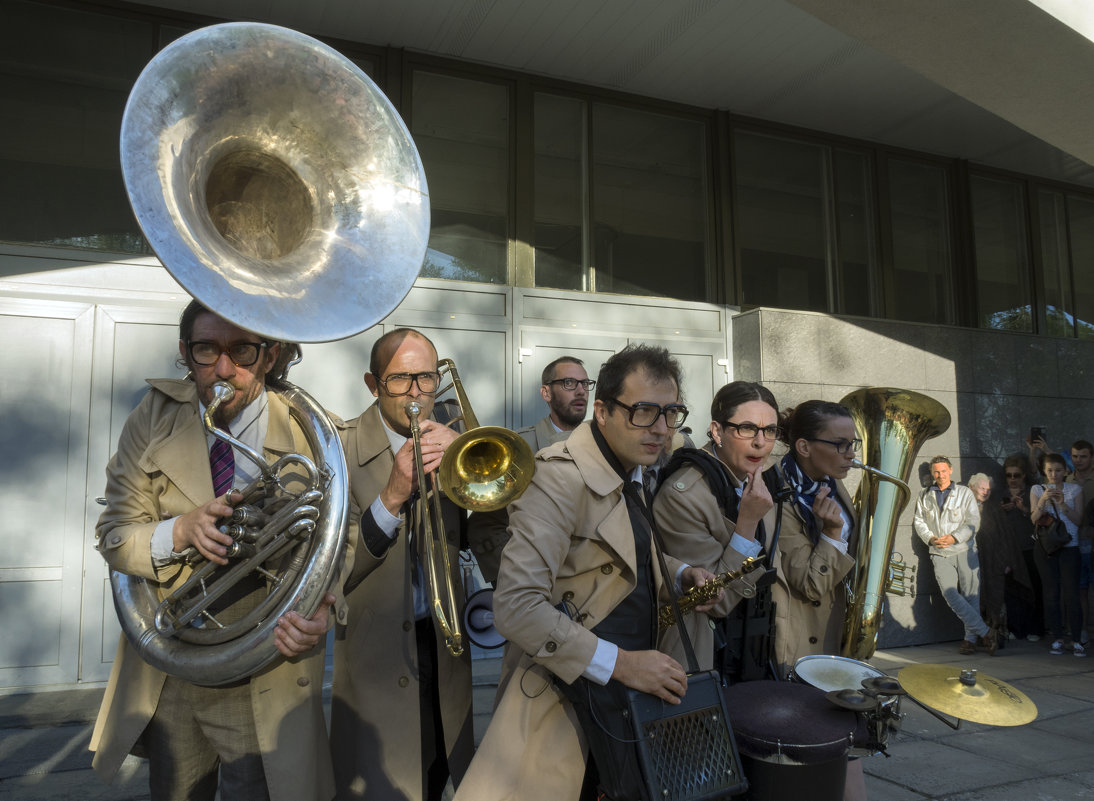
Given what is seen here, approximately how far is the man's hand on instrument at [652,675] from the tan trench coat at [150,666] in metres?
0.92

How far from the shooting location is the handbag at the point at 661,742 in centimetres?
191

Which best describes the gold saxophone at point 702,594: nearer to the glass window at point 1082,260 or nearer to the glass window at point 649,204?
the glass window at point 649,204

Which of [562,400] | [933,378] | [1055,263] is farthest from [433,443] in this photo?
[1055,263]

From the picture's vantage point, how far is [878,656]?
696cm

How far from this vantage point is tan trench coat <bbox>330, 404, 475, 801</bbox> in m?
2.56

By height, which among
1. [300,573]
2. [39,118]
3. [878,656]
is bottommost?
[878,656]

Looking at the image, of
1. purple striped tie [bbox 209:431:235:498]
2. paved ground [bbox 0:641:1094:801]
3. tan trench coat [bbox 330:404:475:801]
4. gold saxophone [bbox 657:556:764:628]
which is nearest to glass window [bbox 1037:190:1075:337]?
paved ground [bbox 0:641:1094:801]

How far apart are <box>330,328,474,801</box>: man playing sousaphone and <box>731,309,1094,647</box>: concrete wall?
4842 millimetres

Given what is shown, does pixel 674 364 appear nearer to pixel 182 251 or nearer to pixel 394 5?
pixel 182 251

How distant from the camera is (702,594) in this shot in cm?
246

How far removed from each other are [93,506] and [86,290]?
146cm

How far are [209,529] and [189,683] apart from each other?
1.60ft

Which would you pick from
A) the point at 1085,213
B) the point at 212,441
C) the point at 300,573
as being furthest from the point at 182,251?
the point at 1085,213

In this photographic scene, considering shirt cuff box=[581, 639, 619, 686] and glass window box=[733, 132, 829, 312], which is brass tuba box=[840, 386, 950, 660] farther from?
glass window box=[733, 132, 829, 312]
